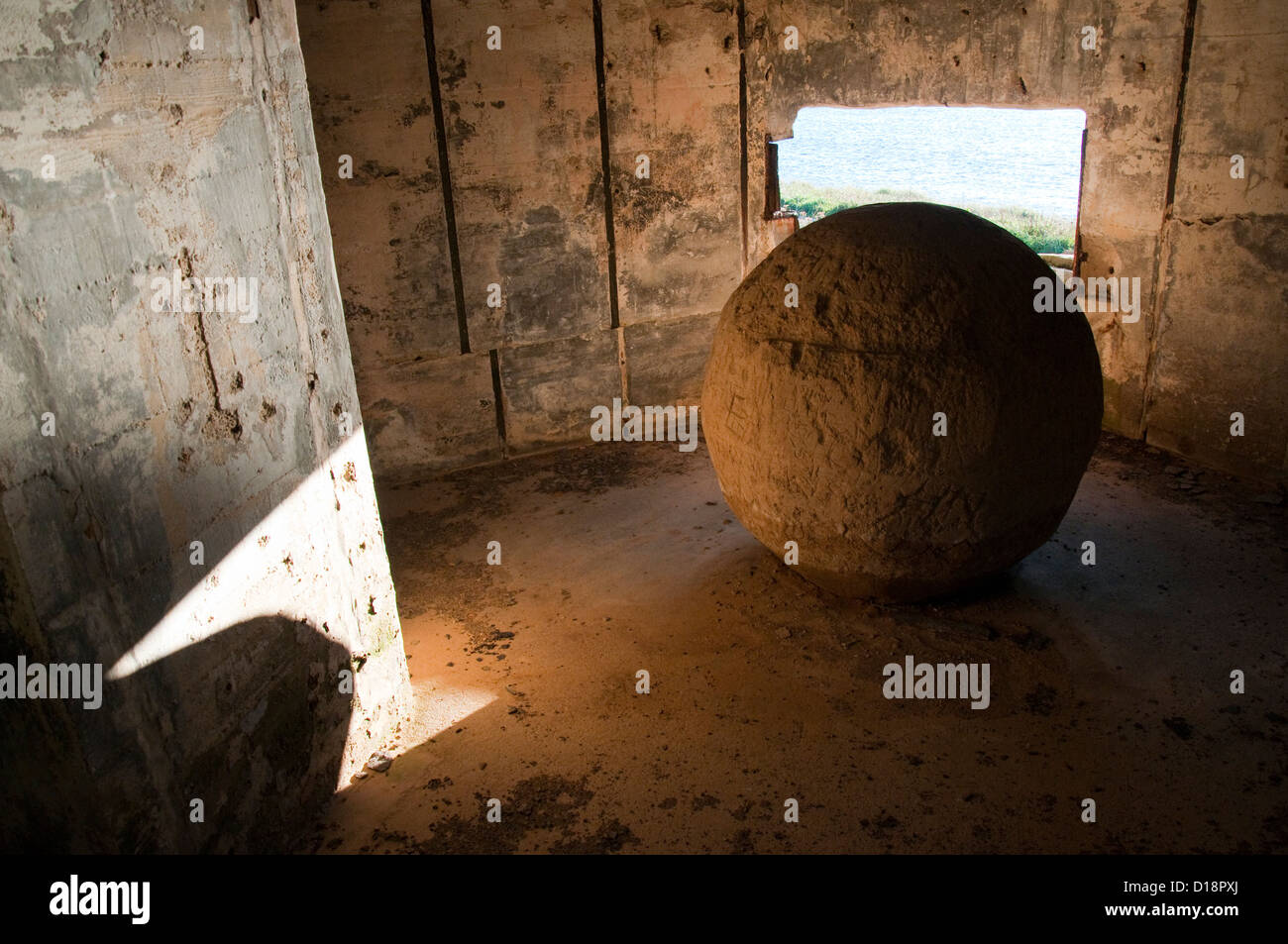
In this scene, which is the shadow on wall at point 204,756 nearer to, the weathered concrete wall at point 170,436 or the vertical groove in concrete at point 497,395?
the weathered concrete wall at point 170,436

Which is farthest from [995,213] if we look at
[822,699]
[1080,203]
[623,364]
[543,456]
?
[822,699]

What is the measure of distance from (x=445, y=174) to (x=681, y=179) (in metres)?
1.87

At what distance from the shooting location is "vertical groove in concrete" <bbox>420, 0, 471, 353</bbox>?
21.3 ft

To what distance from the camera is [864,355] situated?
436 cm

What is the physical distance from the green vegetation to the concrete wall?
87.9 inches

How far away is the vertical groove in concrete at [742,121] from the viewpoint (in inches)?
295

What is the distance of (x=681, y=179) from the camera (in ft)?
24.9

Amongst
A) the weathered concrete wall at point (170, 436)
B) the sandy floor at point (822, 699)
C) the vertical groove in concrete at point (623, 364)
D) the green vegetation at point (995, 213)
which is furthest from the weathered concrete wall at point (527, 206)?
the weathered concrete wall at point (170, 436)

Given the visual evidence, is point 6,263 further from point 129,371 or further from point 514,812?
point 514,812

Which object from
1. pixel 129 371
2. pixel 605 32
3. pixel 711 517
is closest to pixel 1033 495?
pixel 711 517

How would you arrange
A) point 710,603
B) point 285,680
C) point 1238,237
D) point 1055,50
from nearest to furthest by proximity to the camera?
1. point 285,680
2. point 710,603
3. point 1238,237
4. point 1055,50

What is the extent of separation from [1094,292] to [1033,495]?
3.26 m

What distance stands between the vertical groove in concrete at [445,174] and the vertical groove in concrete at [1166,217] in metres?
4.78

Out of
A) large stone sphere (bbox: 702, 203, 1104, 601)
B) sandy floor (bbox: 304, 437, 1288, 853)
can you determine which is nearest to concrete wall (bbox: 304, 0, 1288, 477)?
sandy floor (bbox: 304, 437, 1288, 853)
